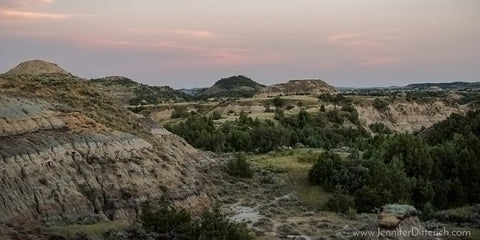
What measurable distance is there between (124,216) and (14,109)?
5881 mm

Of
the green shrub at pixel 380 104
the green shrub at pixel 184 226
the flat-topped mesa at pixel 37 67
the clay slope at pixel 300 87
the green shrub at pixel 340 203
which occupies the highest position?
the flat-topped mesa at pixel 37 67

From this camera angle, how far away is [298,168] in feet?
108

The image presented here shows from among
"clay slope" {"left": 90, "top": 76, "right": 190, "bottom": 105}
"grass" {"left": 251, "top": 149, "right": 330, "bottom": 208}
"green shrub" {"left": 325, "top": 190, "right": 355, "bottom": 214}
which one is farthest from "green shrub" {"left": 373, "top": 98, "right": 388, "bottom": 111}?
"green shrub" {"left": 325, "top": 190, "right": 355, "bottom": 214}

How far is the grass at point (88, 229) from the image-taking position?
57.7 feet

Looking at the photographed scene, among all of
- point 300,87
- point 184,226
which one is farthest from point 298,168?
point 300,87

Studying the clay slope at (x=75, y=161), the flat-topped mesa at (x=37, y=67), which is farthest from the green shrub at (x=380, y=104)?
the clay slope at (x=75, y=161)

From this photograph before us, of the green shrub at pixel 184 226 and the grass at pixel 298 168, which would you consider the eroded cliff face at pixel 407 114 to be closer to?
the grass at pixel 298 168

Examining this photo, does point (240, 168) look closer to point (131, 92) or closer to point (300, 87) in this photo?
point (131, 92)

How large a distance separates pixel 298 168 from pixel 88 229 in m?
17.1

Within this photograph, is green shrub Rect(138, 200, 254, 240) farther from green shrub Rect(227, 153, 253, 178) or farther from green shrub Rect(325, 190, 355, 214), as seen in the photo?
green shrub Rect(227, 153, 253, 178)

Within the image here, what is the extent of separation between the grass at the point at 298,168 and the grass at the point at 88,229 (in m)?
11.4

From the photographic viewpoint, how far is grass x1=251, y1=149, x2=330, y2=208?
2825 centimetres

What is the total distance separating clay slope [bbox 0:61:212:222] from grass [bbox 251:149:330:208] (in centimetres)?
546

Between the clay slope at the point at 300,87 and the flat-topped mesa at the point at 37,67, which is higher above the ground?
the flat-topped mesa at the point at 37,67
